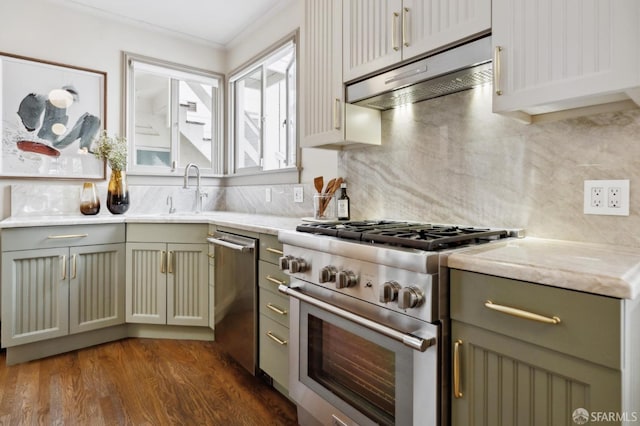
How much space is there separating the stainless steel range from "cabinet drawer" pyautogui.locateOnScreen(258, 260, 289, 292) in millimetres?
184

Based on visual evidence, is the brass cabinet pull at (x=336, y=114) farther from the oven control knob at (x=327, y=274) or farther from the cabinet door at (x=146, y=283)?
the cabinet door at (x=146, y=283)

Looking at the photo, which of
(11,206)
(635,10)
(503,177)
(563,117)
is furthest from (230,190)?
(635,10)

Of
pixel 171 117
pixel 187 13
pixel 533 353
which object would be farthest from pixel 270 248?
pixel 187 13

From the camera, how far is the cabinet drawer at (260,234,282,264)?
1860mm

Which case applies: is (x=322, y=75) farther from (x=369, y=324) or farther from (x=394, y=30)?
(x=369, y=324)

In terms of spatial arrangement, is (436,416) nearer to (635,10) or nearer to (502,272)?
(502,272)

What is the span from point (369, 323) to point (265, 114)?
235 cm

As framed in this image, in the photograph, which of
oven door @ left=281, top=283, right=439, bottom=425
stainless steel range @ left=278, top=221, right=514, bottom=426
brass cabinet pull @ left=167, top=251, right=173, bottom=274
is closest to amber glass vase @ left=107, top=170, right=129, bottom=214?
brass cabinet pull @ left=167, top=251, right=173, bottom=274

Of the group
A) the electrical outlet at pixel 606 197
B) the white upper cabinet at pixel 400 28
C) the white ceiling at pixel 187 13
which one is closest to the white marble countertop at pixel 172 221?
the white upper cabinet at pixel 400 28

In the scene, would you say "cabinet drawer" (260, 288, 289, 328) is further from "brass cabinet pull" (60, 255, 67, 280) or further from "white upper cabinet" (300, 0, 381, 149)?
"brass cabinet pull" (60, 255, 67, 280)

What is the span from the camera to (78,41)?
2.96 m

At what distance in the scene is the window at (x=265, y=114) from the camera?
2982 millimetres

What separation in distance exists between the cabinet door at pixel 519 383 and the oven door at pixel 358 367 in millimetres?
80

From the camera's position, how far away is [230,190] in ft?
Answer: 12.1
